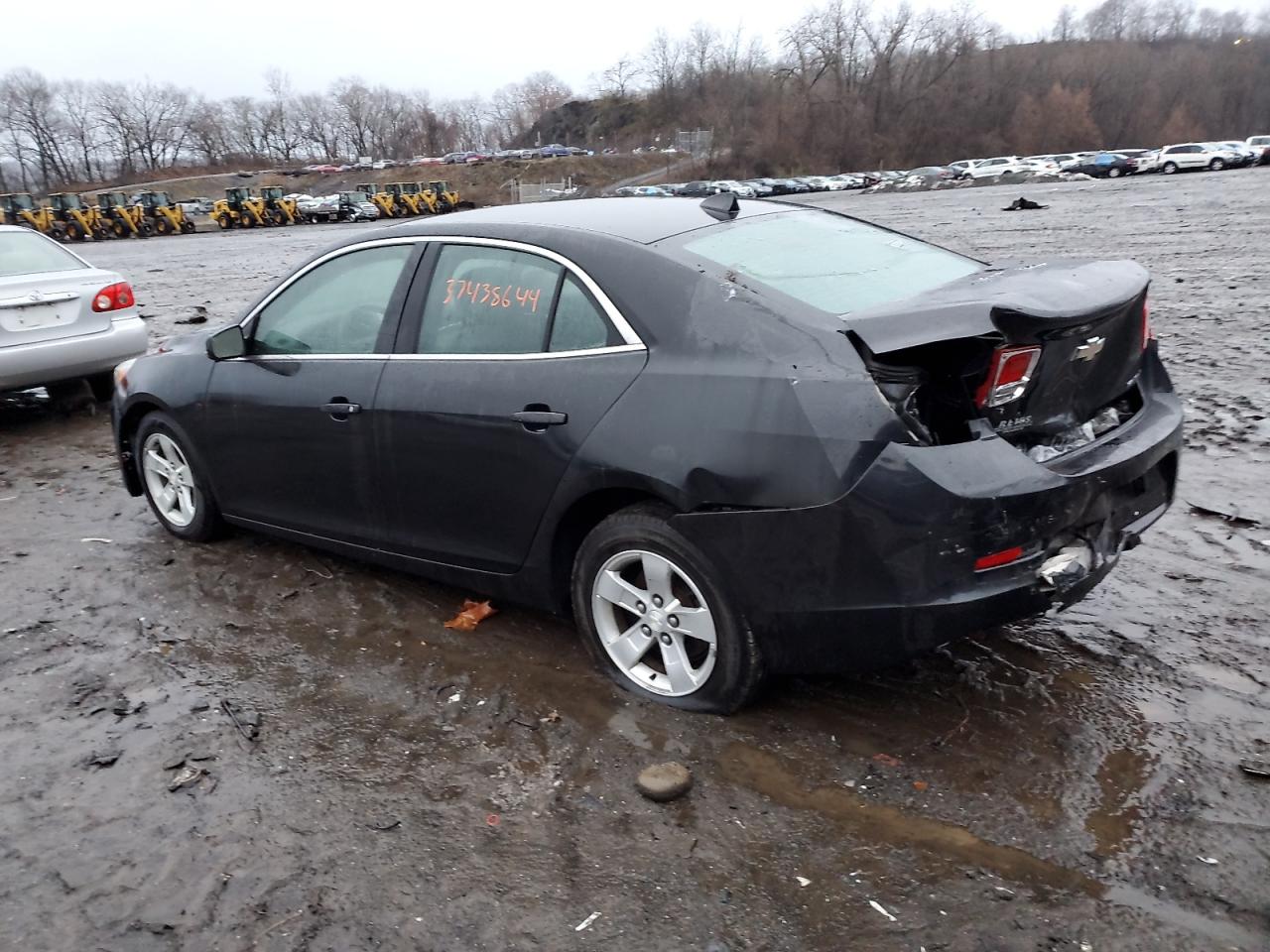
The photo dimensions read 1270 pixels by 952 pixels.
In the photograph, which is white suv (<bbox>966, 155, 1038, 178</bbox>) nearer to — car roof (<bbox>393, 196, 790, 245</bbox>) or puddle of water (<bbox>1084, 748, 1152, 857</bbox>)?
car roof (<bbox>393, 196, 790, 245</bbox>)

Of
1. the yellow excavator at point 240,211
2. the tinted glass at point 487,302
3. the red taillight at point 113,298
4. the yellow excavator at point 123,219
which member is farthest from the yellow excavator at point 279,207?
the tinted glass at point 487,302

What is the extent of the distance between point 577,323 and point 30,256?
6.85 meters

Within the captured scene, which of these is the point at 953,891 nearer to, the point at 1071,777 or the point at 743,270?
the point at 1071,777

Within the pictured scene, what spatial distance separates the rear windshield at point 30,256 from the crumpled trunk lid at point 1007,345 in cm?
753

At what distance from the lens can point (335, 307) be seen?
14.4 ft

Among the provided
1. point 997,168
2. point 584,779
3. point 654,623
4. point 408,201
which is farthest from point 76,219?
point 584,779

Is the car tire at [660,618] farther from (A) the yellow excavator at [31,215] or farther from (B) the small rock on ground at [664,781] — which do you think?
(A) the yellow excavator at [31,215]

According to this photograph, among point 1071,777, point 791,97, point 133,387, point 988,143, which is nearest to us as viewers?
point 1071,777

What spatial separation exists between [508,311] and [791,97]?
110 metres

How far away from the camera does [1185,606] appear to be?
399 cm

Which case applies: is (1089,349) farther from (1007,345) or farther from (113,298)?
(113,298)

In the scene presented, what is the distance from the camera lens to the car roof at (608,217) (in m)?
3.70

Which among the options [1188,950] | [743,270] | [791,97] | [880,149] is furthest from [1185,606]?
[791,97]

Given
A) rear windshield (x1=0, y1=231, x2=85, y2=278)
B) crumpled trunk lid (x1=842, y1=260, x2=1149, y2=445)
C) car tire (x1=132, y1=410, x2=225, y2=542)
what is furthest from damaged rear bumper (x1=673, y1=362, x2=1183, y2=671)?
rear windshield (x1=0, y1=231, x2=85, y2=278)
